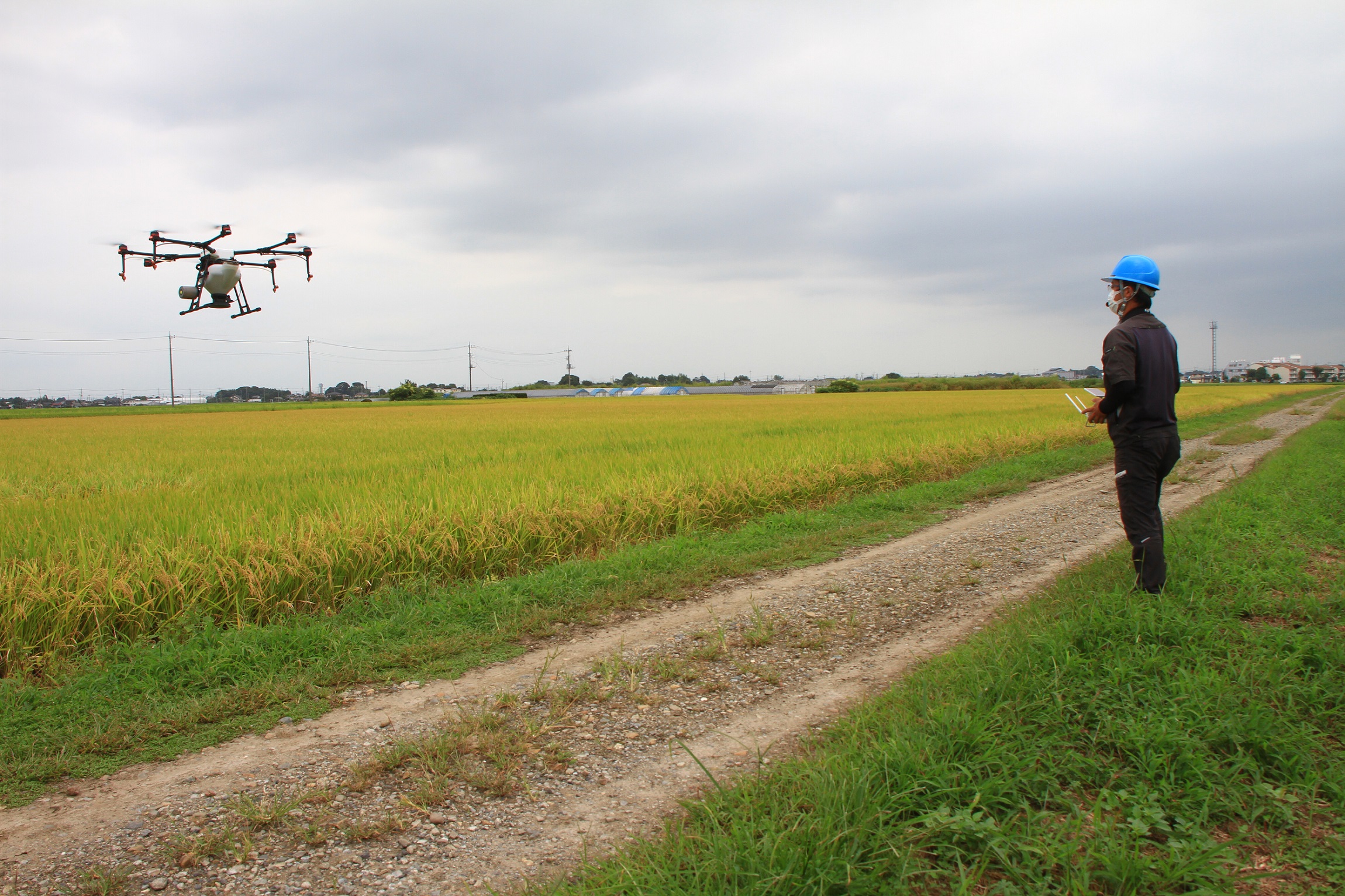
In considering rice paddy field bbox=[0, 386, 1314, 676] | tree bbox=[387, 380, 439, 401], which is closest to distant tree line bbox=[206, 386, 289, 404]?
tree bbox=[387, 380, 439, 401]

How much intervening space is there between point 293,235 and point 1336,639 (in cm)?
1387

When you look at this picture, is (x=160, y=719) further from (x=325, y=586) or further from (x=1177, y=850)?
(x=1177, y=850)

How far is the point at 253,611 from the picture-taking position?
545cm

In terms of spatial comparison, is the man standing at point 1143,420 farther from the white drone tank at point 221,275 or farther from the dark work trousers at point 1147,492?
the white drone tank at point 221,275

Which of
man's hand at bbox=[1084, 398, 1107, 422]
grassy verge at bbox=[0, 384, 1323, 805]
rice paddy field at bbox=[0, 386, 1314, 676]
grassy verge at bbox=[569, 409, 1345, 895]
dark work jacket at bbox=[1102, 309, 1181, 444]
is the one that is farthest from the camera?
rice paddy field at bbox=[0, 386, 1314, 676]

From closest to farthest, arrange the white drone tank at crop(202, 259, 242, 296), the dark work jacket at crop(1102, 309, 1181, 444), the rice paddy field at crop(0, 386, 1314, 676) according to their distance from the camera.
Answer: the dark work jacket at crop(1102, 309, 1181, 444), the rice paddy field at crop(0, 386, 1314, 676), the white drone tank at crop(202, 259, 242, 296)

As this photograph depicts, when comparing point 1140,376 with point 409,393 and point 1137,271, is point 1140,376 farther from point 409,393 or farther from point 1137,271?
point 409,393

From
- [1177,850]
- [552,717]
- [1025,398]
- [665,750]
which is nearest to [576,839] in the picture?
[665,750]

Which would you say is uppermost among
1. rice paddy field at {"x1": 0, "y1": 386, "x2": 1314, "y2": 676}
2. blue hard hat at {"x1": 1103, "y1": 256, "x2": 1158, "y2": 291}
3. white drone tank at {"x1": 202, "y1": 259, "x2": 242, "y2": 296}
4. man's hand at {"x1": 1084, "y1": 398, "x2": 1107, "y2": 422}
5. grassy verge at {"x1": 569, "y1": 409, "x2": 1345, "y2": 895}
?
→ white drone tank at {"x1": 202, "y1": 259, "x2": 242, "y2": 296}

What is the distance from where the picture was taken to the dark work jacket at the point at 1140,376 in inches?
177

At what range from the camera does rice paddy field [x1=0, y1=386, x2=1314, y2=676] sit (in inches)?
204

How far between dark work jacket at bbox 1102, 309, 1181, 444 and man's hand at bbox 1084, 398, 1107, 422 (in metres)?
0.05

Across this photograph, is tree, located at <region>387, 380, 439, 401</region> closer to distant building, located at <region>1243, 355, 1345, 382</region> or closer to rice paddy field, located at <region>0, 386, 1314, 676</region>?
rice paddy field, located at <region>0, 386, 1314, 676</region>

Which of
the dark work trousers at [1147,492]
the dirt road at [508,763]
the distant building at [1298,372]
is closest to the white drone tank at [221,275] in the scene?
the dirt road at [508,763]
